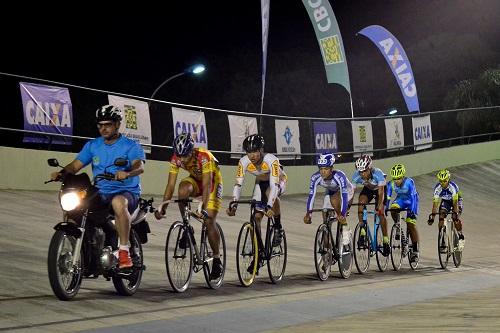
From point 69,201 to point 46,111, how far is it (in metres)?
7.63

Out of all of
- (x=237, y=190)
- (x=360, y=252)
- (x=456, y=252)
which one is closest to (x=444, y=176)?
(x=456, y=252)

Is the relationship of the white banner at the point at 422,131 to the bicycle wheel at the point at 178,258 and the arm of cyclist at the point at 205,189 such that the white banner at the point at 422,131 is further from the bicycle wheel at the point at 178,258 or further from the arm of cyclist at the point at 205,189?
the bicycle wheel at the point at 178,258

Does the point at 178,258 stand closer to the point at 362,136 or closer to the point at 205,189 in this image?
the point at 205,189

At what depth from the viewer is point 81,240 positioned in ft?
24.1

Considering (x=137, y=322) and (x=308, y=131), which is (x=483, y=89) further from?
(x=137, y=322)

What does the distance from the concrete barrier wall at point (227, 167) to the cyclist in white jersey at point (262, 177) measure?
6060mm

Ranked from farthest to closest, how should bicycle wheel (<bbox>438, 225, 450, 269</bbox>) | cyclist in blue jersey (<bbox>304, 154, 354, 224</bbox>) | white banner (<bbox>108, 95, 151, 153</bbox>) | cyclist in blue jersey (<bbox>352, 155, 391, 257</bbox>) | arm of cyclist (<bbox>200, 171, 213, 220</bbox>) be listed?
white banner (<bbox>108, 95, 151, 153</bbox>) → bicycle wheel (<bbox>438, 225, 450, 269</bbox>) → cyclist in blue jersey (<bbox>352, 155, 391, 257</bbox>) → cyclist in blue jersey (<bbox>304, 154, 354, 224</bbox>) → arm of cyclist (<bbox>200, 171, 213, 220</bbox>)

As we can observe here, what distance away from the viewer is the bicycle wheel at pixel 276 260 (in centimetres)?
1028

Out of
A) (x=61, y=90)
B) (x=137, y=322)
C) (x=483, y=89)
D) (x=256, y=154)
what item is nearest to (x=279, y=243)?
(x=256, y=154)

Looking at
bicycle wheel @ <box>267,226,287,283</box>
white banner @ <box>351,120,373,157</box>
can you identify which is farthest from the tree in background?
bicycle wheel @ <box>267,226,287,283</box>

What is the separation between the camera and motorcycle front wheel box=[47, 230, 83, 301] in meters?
7.07

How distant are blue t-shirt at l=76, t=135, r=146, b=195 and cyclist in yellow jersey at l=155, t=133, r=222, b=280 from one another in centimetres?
98

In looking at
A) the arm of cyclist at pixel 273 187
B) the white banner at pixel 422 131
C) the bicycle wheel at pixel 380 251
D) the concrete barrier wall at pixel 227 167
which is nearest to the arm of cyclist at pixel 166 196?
the arm of cyclist at pixel 273 187

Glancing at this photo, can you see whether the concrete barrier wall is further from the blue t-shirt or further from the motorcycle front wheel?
the motorcycle front wheel
